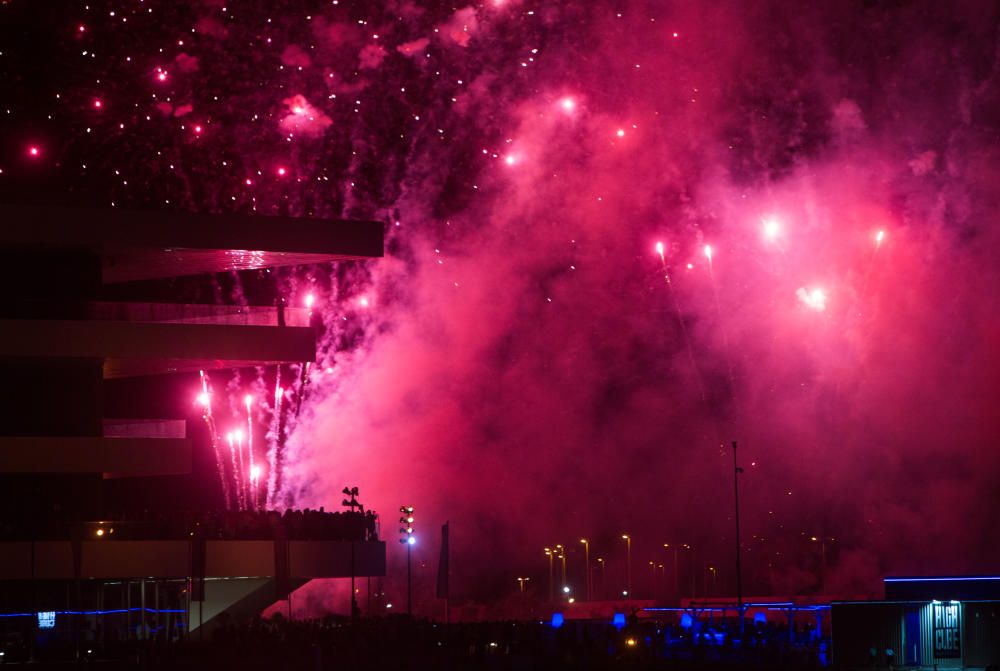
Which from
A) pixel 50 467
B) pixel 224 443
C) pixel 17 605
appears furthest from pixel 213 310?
pixel 224 443

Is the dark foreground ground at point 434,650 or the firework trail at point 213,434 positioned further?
the firework trail at point 213,434

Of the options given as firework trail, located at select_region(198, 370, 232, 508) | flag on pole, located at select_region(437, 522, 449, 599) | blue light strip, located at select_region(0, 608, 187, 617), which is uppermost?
firework trail, located at select_region(198, 370, 232, 508)

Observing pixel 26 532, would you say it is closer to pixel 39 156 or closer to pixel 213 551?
pixel 213 551

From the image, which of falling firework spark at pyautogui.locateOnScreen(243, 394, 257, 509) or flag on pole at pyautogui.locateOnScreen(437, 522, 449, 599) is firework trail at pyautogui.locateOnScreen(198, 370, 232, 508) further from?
flag on pole at pyautogui.locateOnScreen(437, 522, 449, 599)

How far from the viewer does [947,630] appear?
41312 millimetres

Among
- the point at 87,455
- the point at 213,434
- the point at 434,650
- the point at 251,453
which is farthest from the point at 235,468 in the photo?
the point at 434,650

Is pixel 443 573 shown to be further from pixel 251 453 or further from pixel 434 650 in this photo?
pixel 251 453

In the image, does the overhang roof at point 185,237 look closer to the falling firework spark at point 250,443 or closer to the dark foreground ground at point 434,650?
the falling firework spark at point 250,443

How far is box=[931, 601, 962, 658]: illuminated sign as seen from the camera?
41031 mm

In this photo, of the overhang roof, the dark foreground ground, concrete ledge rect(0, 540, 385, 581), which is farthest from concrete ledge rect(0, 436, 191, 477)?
the overhang roof

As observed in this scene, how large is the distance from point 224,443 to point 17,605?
1736 cm

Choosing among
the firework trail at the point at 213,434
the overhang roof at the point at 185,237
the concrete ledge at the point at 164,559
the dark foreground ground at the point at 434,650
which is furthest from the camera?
the firework trail at the point at 213,434

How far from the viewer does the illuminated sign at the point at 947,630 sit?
41.0 metres

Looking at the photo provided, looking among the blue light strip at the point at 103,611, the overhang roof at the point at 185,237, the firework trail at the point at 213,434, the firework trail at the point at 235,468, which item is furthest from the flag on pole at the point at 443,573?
the firework trail at the point at 213,434
